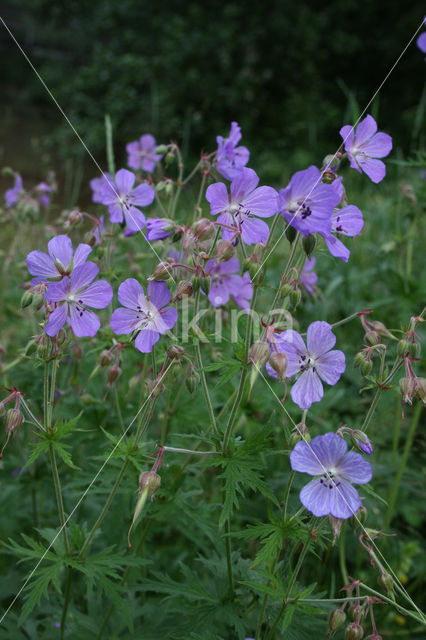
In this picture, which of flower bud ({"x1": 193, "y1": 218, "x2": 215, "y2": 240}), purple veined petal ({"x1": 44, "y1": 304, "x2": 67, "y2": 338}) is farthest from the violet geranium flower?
purple veined petal ({"x1": 44, "y1": 304, "x2": 67, "y2": 338})

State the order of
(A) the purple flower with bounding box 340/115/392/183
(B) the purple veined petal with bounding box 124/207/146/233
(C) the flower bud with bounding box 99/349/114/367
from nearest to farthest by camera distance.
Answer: (A) the purple flower with bounding box 340/115/392/183
(C) the flower bud with bounding box 99/349/114/367
(B) the purple veined petal with bounding box 124/207/146/233

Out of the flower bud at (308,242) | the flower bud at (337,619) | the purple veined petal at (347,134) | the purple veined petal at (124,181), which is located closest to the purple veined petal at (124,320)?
the flower bud at (308,242)

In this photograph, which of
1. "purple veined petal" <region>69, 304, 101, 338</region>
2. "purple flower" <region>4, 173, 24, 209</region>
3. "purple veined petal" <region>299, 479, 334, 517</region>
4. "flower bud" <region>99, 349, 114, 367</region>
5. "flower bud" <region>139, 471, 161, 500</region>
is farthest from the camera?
"purple flower" <region>4, 173, 24, 209</region>

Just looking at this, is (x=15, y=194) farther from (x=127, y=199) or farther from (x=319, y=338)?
(x=319, y=338)

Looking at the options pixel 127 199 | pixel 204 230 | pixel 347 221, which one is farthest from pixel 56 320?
pixel 347 221

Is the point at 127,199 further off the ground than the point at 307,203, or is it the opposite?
the point at 307,203

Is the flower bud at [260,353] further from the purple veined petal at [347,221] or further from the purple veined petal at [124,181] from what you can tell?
the purple veined petal at [124,181]

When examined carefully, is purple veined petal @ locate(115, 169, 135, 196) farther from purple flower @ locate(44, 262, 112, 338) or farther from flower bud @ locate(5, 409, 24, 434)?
flower bud @ locate(5, 409, 24, 434)
